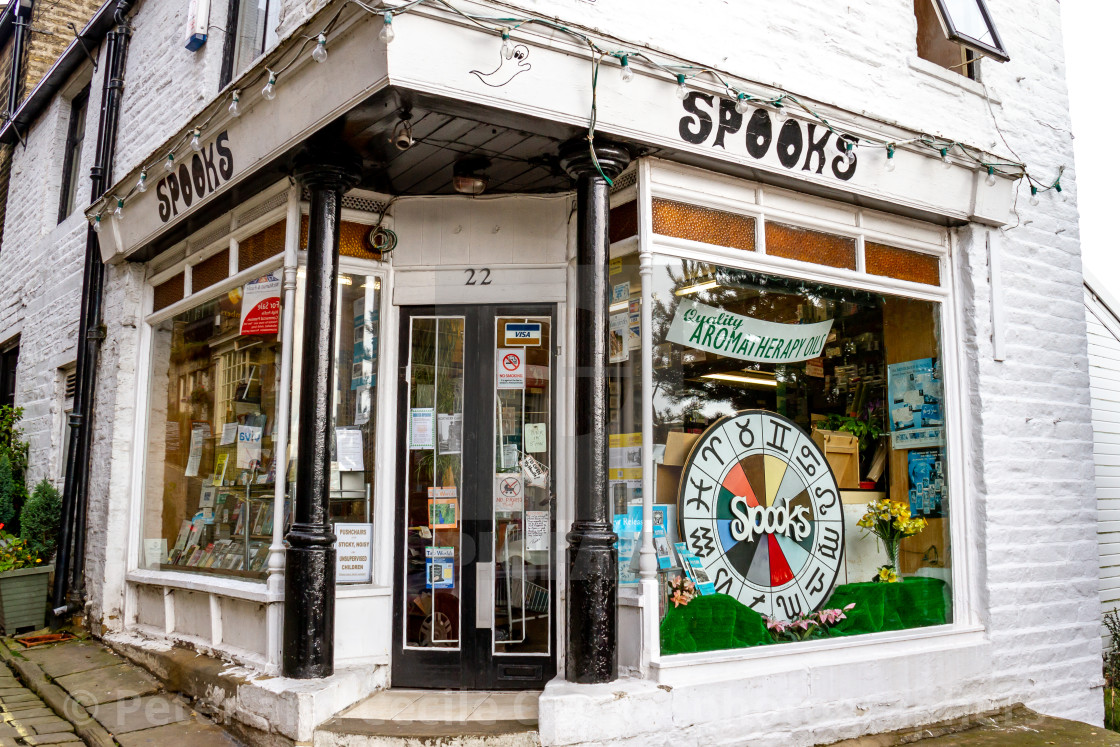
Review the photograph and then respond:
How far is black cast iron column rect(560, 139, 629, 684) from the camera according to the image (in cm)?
456

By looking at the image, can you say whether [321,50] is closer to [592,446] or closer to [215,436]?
[592,446]

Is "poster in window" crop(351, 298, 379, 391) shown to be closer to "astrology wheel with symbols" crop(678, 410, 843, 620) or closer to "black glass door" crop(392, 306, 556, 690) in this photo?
"black glass door" crop(392, 306, 556, 690)

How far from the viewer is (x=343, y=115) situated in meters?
4.64

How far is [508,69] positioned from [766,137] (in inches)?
69.6

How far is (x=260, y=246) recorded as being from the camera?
19.5 feet

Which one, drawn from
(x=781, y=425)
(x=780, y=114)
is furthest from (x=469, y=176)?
(x=781, y=425)

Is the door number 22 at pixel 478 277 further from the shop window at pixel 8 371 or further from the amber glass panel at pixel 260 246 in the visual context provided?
the shop window at pixel 8 371

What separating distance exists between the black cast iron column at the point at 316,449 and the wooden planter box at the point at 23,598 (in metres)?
3.98

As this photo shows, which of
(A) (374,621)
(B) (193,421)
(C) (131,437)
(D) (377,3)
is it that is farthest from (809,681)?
(C) (131,437)

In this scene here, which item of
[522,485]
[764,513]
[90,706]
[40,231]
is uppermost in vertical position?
[40,231]

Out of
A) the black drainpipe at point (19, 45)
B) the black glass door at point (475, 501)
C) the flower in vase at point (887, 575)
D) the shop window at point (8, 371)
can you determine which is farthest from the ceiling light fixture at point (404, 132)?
the black drainpipe at point (19, 45)

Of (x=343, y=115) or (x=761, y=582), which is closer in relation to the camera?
(x=343, y=115)

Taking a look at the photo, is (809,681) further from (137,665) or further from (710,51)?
(137,665)

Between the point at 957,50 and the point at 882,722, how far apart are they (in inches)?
199
